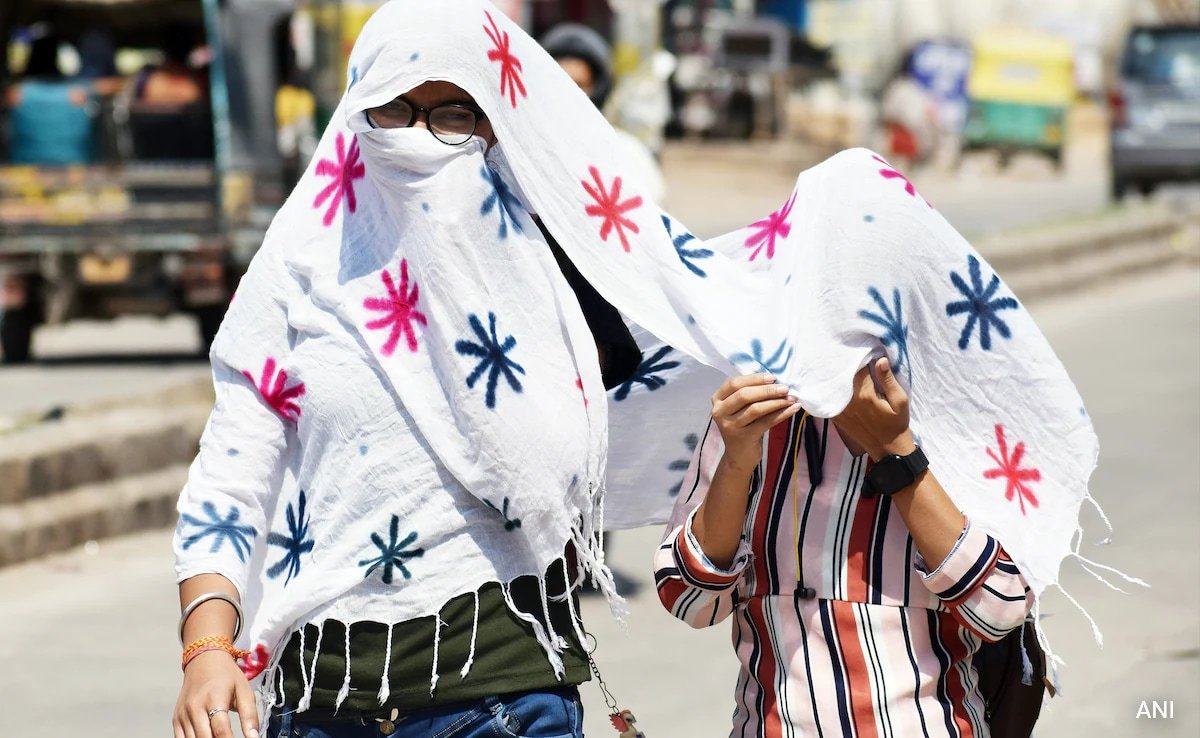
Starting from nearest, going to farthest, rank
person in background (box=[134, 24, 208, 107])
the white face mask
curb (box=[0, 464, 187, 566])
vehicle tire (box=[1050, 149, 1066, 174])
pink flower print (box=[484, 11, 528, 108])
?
the white face mask < pink flower print (box=[484, 11, 528, 108]) < curb (box=[0, 464, 187, 566]) < person in background (box=[134, 24, 208, 107]) < vehicle tire (box=[1050, 149, 1066, 174])

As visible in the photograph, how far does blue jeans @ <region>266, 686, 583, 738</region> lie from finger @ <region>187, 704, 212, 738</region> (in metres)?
0.18

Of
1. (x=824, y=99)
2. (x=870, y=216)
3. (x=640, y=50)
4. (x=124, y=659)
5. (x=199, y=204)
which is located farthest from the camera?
(x=824, y=99)

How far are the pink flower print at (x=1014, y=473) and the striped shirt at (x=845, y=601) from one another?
0.10 meters

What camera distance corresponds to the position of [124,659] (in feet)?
18.2

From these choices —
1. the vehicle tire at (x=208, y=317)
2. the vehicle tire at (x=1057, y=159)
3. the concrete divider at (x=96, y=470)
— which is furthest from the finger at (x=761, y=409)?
the vehicle tire at (x=1057, y=159)

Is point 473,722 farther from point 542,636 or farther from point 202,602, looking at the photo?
point 202,602

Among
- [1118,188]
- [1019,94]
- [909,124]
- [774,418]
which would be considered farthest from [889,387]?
[1019,94]

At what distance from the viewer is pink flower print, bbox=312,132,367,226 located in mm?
2506

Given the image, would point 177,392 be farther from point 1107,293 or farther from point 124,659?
point 1107,293

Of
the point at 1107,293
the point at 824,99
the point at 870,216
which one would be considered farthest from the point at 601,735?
the point at 824,99

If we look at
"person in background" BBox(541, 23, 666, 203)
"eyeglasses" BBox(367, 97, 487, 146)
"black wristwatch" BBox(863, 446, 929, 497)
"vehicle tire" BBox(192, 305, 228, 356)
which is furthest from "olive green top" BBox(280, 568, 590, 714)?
"vehicle tire" BBox(192, 305, 228, 356)

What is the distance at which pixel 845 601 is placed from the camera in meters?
2.38

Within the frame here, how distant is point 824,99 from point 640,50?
44.9 ft

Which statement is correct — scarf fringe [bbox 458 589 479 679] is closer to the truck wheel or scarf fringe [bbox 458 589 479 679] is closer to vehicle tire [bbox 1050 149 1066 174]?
the truck wheel
